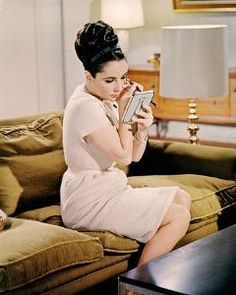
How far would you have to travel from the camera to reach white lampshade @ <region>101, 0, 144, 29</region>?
14.1ft

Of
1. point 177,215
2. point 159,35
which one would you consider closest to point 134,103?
point 177,215

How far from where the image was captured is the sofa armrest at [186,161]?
3.19 meters

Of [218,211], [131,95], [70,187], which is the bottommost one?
[218,211]

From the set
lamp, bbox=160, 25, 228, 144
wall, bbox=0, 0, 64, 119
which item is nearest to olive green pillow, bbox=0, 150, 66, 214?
lamp, bbox=160, 25, 228, 144

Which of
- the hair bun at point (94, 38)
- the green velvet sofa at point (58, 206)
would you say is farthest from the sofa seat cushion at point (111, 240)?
the hair bun at point (94, 38)

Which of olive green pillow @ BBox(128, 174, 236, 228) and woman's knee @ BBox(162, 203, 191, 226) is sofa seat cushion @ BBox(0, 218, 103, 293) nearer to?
woman's knee @ BBox(162, 203, 191, 226)

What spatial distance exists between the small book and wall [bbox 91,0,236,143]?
205cm

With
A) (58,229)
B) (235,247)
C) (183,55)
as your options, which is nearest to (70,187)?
(58,229)

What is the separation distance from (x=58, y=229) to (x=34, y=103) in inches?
77.4

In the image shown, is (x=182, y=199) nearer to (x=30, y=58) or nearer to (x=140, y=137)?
(x=140, y=137)

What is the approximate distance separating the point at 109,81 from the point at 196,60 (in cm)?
87

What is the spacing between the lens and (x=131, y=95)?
2527mm

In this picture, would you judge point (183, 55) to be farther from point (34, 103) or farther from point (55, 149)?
point (34, 103)

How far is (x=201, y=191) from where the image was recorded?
2938 millimetres
